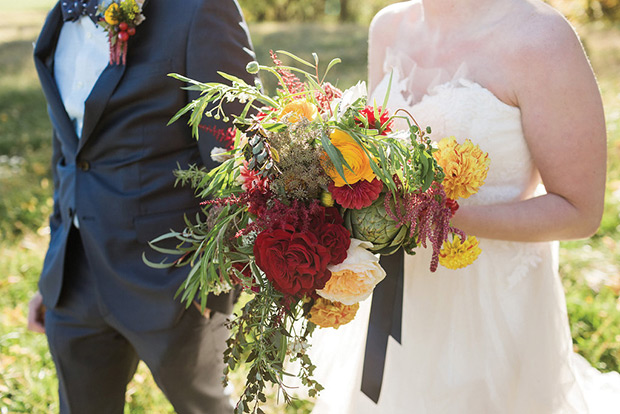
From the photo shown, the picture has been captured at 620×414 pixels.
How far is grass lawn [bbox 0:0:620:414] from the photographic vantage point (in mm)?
3463

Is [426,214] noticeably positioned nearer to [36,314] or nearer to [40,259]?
[36,314]

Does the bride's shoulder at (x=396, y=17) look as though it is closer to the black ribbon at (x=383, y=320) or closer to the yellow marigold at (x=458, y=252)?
the black ribbon at (x=383, y=320)

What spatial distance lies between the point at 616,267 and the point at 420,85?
9.67 ft

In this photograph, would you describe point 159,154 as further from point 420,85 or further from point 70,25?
point 420,85

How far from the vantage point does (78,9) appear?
2248 mm

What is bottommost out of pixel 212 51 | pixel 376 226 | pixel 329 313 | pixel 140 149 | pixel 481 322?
pixel 481 322

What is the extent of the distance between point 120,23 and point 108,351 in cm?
126

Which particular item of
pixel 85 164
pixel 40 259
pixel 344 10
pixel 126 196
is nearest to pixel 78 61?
pixel 85 164

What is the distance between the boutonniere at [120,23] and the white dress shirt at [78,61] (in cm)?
10

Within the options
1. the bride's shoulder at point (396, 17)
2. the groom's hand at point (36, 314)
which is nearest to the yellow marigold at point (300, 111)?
the bride's shoulder at point (396, 17)

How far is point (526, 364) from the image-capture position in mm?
2277

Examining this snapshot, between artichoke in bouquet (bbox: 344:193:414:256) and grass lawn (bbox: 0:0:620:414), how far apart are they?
6.64 feet

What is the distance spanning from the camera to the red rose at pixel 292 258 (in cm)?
143

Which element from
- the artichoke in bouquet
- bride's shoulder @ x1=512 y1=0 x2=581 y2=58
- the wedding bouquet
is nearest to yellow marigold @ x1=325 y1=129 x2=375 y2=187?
the wedding bouquet
